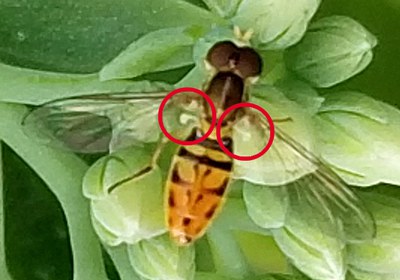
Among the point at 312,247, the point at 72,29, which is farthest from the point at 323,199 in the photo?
the point at 72,29

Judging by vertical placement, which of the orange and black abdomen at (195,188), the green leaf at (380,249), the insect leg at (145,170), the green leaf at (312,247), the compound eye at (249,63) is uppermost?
the compound eye at (249,63)

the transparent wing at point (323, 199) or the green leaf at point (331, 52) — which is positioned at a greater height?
the green leaf at point (331, 52)

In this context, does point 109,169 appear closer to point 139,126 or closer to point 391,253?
point 139,126

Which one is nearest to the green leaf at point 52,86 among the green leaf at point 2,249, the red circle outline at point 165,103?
the red circle outline at point 165,103

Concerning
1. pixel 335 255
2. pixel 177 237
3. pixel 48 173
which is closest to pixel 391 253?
pixel 335 255

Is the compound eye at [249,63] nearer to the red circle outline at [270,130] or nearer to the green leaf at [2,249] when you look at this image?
the red circle outline at [270,130]

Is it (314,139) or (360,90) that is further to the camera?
(360,90)
